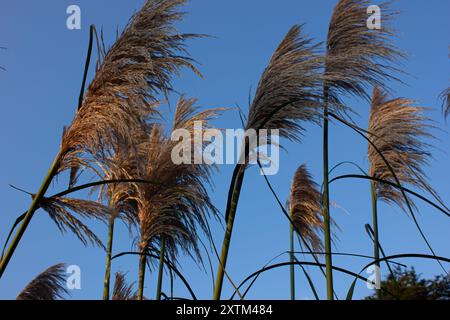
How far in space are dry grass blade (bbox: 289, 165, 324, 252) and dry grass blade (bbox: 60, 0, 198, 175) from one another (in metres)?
3.63

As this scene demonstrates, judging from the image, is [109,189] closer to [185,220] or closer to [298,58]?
[185,220]

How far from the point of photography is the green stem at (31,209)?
294 centimetres

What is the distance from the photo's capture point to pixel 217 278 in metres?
3.28

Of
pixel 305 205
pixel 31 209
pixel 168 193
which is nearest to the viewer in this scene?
pixel 31 209

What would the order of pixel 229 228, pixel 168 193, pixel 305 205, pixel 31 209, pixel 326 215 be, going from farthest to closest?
pixel 305 205 < pixel 168 193 < pixel 326 215 < pixel 229 228 < pixel 31 209

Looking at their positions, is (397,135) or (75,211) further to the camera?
(397,135)

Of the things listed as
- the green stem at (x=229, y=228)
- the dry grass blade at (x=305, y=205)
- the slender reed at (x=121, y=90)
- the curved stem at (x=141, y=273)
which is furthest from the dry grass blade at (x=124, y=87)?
the dry grass blade at (x=305, y=205)

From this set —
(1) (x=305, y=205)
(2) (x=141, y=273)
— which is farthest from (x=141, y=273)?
(1) (x=305, y=205)

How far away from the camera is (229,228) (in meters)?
A: 3.40

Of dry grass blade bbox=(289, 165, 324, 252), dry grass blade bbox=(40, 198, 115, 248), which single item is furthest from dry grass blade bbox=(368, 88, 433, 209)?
dry grass blade bbox=(40, 198, 115, 248)

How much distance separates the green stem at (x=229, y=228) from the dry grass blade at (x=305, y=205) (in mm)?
3302

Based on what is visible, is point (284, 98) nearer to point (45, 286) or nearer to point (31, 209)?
point (31, 209)

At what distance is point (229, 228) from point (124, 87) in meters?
1.00

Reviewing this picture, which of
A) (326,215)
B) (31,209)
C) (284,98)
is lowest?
(31,209)
